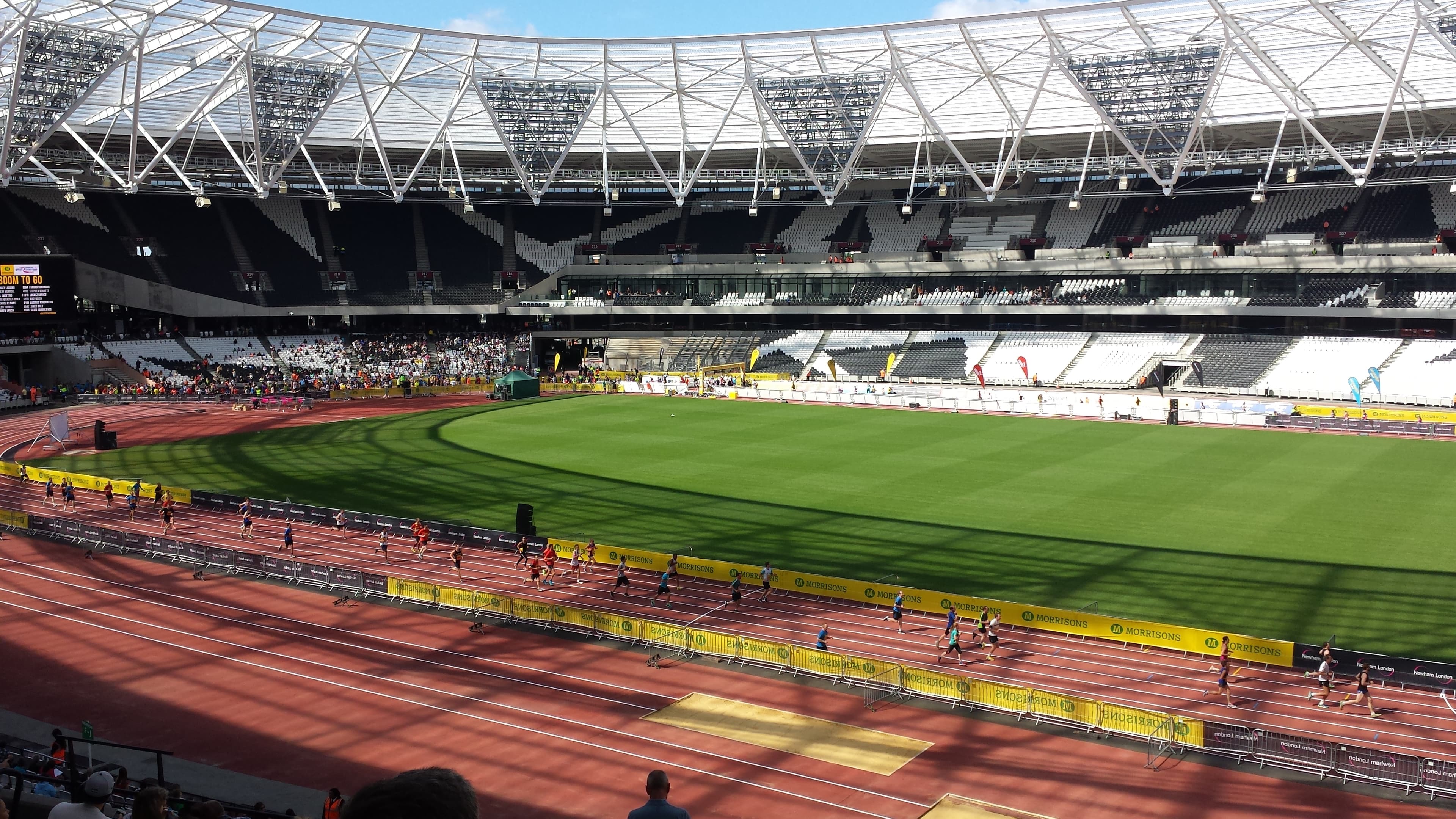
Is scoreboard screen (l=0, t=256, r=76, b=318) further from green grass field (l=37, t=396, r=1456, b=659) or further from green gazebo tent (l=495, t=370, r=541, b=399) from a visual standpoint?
green gazebo tent (l=495, t=370, r=541, b=399)

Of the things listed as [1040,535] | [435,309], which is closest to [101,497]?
[1040,535]

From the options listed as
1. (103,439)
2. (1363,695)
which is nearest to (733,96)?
(103,439)

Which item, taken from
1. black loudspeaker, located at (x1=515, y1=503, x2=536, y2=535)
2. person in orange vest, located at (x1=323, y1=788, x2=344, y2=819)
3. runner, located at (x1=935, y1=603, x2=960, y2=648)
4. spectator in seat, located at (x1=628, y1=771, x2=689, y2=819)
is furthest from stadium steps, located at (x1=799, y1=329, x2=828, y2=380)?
spectator in seat, located at (x1=628, y1=771, x2=689, y2=819)

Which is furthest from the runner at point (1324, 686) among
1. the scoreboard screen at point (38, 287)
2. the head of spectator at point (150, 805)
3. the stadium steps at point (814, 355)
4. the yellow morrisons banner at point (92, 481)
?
the scoreboard screen at point (38, 287)

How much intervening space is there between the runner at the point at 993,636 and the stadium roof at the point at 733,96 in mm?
35566

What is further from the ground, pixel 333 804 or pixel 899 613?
pixel 899 613

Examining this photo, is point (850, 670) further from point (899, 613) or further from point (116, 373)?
point (116, 373)

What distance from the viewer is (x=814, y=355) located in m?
78.2

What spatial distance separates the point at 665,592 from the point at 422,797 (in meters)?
23.1

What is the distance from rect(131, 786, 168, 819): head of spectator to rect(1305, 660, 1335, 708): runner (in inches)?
788

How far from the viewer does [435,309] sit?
8338 centimetres

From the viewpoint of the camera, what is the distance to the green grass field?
25.3 m

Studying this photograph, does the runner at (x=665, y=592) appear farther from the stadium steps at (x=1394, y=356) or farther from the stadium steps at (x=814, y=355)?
the stadium steps at (x=814, y=355)

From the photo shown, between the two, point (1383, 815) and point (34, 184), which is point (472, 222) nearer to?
point (34, 184)
